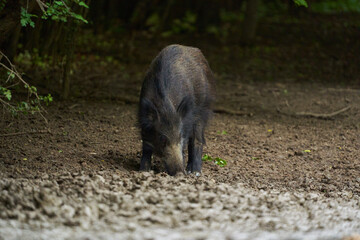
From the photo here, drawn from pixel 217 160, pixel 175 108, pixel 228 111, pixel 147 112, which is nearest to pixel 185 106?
pixel 175 108

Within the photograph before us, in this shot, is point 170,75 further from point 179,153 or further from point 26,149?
point 26,149

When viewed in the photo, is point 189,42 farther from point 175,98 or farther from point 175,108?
point 175,108

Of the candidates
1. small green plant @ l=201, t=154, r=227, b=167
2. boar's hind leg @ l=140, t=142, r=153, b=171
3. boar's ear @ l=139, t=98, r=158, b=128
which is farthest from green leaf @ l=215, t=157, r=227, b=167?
boar's ear @ l=139, t=98, r=158, b=128

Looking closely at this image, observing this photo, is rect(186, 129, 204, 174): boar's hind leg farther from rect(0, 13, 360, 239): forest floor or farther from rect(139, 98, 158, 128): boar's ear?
rect(139, 98, 158, 128): boar's ear

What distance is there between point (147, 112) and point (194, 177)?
2.78 feet

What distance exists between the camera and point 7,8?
6.30 metres

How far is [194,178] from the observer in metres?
4.95

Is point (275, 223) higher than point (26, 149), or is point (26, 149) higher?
point (275, 223)

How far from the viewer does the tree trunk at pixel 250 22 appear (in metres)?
12.9

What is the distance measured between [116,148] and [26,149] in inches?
43.4

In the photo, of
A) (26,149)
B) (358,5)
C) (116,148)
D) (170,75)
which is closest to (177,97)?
(170,75)

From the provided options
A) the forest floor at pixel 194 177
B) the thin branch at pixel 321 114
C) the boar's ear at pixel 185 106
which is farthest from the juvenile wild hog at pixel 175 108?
the thin branch at pixel 321 114

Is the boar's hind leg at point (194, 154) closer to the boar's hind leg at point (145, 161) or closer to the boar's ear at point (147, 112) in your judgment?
the boar's hind leg at point (145, 161)

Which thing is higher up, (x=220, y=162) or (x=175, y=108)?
(x=175, y=108)
